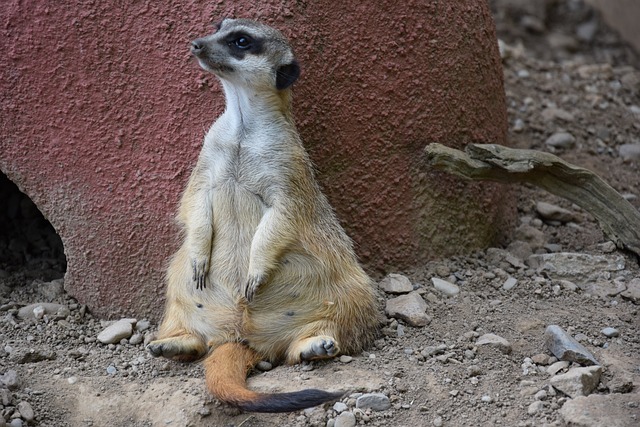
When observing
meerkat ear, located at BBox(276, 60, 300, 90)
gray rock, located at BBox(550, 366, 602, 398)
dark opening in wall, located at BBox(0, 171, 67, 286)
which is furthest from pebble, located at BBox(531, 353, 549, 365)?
dark opening in wall, located at BBox(0, 171, 67, 286)

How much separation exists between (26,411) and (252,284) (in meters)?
0.76

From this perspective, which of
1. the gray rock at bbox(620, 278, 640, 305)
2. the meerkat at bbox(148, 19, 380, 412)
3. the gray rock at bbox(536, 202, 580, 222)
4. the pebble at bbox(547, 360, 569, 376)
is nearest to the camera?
the pebble at bbox(547, 360, 569, 376)

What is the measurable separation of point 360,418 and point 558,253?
132cm

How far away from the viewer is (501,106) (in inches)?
146

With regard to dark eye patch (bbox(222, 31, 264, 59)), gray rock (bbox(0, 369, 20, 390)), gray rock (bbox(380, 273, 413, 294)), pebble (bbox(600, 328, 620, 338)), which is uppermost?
dark eye patch (bbox(222, 31, 264, 59))

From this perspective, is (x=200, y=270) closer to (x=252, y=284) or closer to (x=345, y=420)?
(x=252, y=284)

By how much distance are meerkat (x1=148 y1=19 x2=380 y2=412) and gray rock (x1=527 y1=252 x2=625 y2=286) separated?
82 centimetres

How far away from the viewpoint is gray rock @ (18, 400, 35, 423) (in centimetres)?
267

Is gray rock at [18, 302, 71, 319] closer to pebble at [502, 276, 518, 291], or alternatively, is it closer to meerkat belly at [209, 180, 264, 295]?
meerkat belly at [209, 180, 264, 295]

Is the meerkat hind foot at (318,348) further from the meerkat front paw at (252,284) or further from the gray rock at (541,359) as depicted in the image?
the gray rock at (541,359)

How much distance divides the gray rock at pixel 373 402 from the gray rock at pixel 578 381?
50 centimetres

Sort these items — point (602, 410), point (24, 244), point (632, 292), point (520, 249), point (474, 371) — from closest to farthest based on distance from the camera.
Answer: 1. point (602, 410)
2. point (474, 371)
3. point (632, 292)
4. point (520, 249)
5. point (24, 244)

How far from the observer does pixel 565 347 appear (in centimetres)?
281

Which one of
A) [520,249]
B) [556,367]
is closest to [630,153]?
[520,249]
